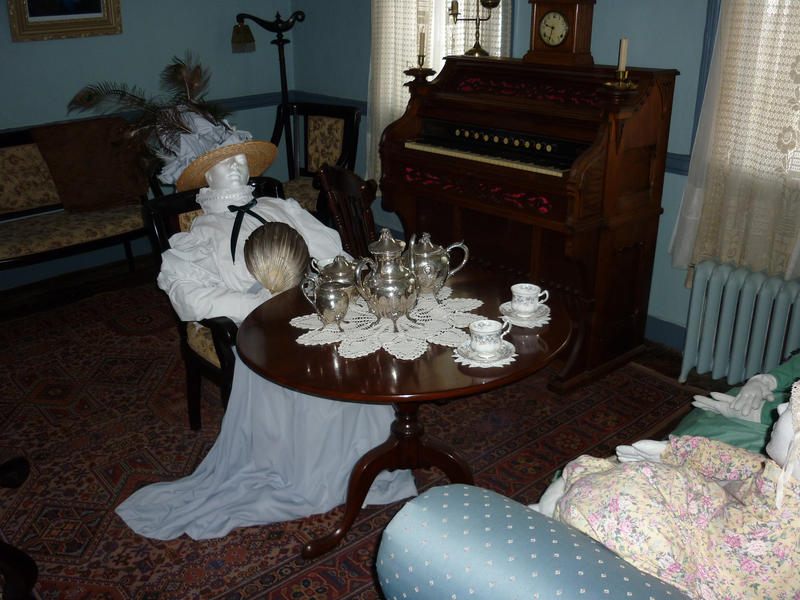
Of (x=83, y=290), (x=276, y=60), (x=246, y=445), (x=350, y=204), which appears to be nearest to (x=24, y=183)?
(x=83, y=290)

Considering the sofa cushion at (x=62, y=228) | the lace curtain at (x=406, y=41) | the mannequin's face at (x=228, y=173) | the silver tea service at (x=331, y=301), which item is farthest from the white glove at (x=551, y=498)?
the sofa cushion at (x=62, y=228)

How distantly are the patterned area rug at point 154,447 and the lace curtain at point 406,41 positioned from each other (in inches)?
71.1

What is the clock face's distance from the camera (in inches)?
124

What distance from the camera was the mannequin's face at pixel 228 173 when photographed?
2.70 metres

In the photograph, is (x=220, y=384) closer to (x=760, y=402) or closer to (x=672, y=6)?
(x=760, y=402)

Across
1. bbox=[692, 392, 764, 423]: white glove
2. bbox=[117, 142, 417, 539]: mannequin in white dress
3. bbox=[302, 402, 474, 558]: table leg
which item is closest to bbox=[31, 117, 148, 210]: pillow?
bbox=[117, 142, 417, 539]: mannequin in white dress

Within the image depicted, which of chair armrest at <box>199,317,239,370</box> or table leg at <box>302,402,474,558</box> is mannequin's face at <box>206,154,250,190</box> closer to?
chair armrest at <box>199,317,239,370</box>

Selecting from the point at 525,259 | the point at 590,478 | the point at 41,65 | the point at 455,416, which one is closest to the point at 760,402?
the point at 590,478

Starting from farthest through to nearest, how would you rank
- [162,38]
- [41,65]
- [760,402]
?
[162,38]
[41,65]
[760,402]

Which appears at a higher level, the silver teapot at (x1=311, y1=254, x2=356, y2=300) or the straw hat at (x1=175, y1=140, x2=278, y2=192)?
the straw hat at (x1=175, y1=140, x2=278, y2=192)

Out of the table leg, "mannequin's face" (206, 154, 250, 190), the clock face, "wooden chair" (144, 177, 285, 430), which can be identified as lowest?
the table leg

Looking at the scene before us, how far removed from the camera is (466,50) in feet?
13.0

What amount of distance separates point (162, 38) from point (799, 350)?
4.25m

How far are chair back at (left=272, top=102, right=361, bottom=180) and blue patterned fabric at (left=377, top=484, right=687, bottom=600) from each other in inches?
148
